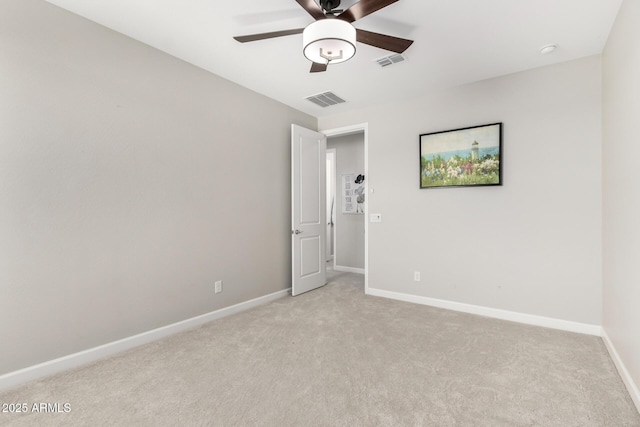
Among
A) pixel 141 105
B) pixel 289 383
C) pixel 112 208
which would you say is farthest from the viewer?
pixel 141 105

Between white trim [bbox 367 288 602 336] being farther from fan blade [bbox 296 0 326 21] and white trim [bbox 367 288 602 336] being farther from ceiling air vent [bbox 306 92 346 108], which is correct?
fan blade [bbox 296 0 326 21]

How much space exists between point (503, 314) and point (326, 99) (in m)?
Result: 3.28

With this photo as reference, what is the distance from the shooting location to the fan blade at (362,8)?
1.71 meters

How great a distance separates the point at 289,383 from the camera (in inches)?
78.4

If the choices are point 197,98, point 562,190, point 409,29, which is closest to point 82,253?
point 197,98

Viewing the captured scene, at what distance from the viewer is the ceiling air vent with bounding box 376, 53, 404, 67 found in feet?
9.02

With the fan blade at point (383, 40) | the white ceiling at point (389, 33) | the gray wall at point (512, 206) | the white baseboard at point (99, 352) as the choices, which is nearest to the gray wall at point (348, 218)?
the gray wall at point (512, 206)

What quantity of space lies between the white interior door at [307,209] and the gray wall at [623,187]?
10.3 feet

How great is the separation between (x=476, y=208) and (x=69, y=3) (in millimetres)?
4053

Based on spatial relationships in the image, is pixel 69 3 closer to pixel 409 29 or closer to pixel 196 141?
pixel 196 141

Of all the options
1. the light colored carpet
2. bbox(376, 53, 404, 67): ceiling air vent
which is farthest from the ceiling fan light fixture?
the light colored carpet

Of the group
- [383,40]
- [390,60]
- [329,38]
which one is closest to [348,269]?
[390,60]

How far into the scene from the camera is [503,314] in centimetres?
318

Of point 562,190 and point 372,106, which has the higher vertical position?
point 372,106
